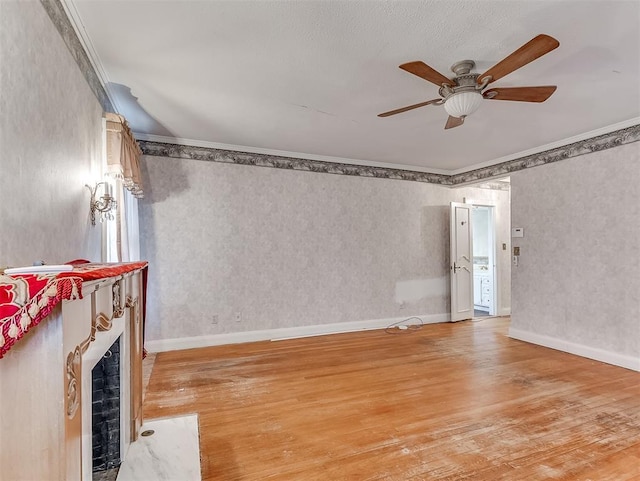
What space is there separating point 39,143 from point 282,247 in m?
3.30

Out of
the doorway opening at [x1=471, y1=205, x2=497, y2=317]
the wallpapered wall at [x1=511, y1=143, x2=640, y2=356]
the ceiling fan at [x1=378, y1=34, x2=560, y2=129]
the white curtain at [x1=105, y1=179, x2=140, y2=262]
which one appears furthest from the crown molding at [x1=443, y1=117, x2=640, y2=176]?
the white curtain at [x1=105, y1=179, x2=140, y2=262]

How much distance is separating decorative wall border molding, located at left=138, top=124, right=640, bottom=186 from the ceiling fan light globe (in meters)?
2.40

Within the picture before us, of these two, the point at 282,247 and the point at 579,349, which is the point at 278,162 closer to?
the point at 282,247

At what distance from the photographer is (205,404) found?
2781 mm

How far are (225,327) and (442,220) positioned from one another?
3901mm

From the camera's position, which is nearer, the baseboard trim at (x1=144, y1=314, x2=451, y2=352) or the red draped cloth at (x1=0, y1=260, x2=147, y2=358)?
the red draped cloth at (x1=0, y1=260, x2=147, y2=358)

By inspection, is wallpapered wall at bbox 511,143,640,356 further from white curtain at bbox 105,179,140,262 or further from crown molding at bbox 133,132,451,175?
white curtain at bbox 105,179,140,262

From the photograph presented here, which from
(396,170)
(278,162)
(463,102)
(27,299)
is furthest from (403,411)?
(396,170)

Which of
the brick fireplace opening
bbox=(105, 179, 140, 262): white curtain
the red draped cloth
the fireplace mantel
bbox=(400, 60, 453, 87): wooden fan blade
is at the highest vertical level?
bbox=(400, 60, 453, 87): wooden fan blade

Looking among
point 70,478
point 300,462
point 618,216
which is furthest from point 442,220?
point 70,478

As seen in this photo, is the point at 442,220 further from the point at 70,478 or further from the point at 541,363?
the point at 70,478

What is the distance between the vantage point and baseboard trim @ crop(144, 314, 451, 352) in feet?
13.8

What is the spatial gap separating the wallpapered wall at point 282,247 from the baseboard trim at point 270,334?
7 cm

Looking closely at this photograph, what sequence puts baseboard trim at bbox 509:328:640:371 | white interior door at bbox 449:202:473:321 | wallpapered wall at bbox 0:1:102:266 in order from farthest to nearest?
white interior door at bbox 449:202:473:321 < baseboard trim at bbox 509:328:640:371 < wallpapered wall at bbox 0:1:102:266
